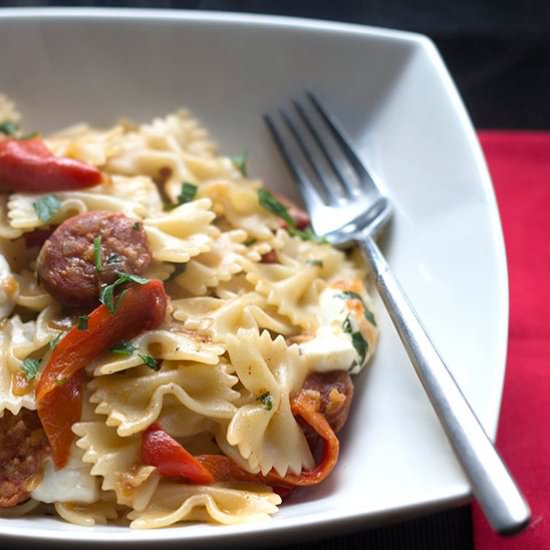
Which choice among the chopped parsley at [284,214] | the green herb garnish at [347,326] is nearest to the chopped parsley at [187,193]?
the chopped parsley at [284,214]

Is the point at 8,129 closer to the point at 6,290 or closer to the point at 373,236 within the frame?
the point at 6,290

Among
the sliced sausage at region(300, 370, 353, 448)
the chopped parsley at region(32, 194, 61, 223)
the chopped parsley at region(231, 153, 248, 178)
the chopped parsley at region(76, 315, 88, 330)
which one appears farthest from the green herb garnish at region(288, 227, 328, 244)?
the chopped parsley at region(76, 315, 88, 330)

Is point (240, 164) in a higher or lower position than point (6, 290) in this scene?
lower

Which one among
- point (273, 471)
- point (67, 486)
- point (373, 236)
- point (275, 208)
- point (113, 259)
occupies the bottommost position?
point (273, 471)

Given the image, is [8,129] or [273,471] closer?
[273,471]

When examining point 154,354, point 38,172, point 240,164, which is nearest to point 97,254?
point 154,354
